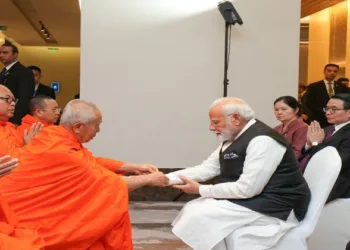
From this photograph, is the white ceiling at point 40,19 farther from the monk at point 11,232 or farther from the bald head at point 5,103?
the monk at point 11,232

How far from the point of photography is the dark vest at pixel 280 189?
2.60 m

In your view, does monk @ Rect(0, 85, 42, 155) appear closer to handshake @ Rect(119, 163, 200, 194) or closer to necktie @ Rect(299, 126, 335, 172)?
handshake @ Rect(119, 163, 200, 194)

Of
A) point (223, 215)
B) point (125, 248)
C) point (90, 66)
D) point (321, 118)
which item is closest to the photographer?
point (223, 215)

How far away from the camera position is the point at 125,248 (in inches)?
109

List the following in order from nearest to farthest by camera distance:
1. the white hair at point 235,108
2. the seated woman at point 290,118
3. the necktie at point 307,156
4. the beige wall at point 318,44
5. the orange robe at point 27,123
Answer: the white hair at point 235,108 < the necktie at point 307,156 < the orange robe at point 27,123 < the seated woman at point 290,118 < the beige wall at point 318,44

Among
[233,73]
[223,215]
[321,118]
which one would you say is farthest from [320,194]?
[321,118]

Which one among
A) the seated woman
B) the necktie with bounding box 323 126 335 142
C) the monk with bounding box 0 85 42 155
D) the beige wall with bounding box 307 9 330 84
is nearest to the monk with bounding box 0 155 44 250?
the monk with bounding box 0 85 42 155

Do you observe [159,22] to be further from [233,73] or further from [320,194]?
[320,194]

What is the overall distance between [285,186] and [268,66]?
316 cm

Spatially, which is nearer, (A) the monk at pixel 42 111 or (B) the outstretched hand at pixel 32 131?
(B) the outstretched hand at pixel 32 131

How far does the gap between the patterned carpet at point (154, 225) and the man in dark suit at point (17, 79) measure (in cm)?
137

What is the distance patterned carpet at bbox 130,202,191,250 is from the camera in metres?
3.89

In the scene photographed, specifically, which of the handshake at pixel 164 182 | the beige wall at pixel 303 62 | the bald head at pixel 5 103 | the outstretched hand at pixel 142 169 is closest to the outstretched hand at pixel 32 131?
the bald head at pixel 5 103

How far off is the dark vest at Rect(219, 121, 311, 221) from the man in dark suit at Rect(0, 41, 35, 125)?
2935mm
